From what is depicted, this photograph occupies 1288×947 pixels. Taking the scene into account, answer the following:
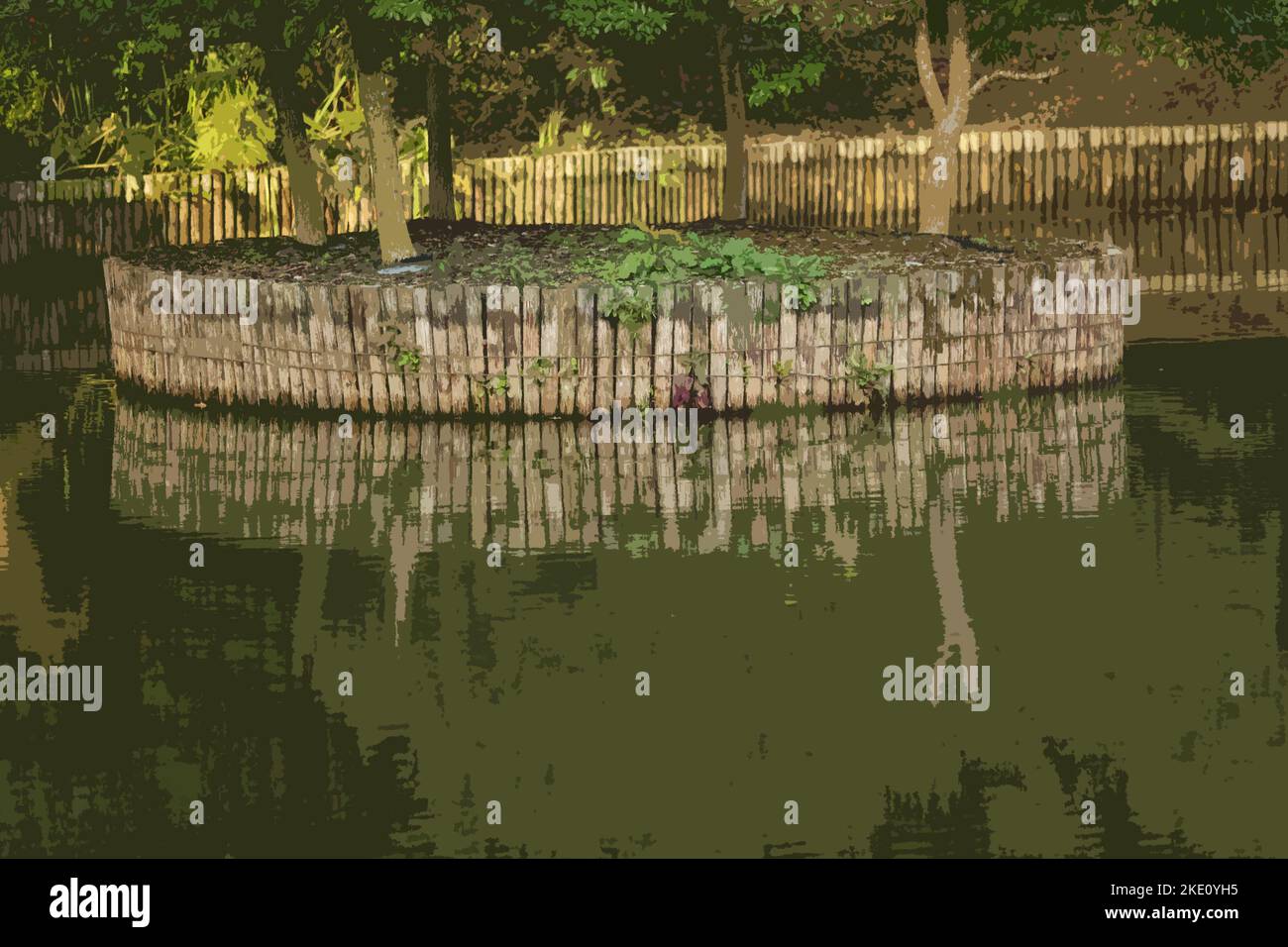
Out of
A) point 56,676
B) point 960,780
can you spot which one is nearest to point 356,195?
point 56,676

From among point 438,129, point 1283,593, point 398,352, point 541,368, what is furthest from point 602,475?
point 438,129

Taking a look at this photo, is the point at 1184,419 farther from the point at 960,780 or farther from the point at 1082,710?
the point at 960,780

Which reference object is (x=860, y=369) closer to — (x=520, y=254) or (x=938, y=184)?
(x=520, y=254)

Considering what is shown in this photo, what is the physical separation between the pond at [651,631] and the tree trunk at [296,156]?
3772mm

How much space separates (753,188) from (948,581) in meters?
21.4

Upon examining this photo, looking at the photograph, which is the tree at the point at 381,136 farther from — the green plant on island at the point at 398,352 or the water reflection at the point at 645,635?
the water reflection at the point at 645,635

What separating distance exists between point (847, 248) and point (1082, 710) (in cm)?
1151

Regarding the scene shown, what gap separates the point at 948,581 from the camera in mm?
12938

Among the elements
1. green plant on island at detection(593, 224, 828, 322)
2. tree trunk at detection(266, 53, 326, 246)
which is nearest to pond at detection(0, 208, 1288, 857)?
green plant on island at detection(593, 224, 828, 322)

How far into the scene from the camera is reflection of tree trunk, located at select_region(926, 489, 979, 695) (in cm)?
1154

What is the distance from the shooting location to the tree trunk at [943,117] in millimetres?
25328

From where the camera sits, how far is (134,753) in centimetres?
1016

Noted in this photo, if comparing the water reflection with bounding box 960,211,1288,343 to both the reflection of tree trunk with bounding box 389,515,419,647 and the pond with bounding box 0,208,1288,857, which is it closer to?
the pond with bounding box 0,208,1288,857

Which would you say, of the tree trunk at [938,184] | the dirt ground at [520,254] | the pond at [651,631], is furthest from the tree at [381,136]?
the tree trunk at [938,184]
